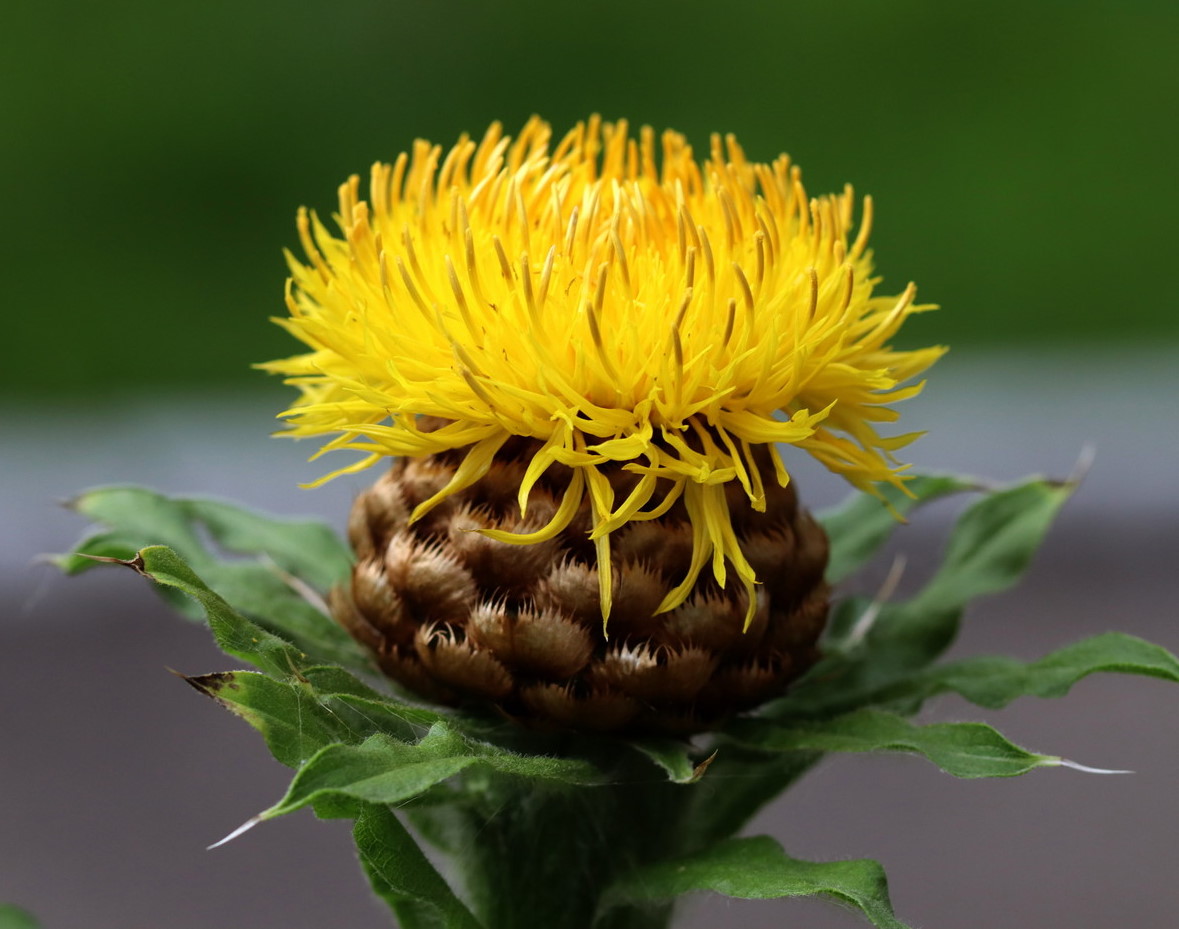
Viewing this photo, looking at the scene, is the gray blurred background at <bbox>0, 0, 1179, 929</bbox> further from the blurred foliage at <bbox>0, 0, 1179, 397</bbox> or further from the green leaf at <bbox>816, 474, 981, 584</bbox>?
the green leaf at <bbox>816, 474, 981, 584</bbox>

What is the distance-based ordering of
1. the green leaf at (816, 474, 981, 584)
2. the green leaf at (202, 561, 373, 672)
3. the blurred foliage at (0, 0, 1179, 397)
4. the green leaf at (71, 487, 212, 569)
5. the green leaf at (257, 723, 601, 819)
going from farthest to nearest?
the blurred foliage at (0, 0, 1179, 397) → the green leaf at (816, 474, 981, 584) → the green leaf at (71, 487, 212, 569) → the green leaf at (202, 561, 373, 672) → the green leaf at (257, 723, 601, 819)

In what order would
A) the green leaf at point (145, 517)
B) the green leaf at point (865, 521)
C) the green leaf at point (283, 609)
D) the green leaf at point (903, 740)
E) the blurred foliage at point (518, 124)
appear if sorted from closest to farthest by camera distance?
the green leaf at point (903, 740) < the green leaf at point (283, 609) < the green leaf at point (145, 517) < the green leaf at point (865, 521) < the blurred foliage at point (518, 124)

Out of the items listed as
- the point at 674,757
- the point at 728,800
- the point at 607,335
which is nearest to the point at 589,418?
the point at 607,335

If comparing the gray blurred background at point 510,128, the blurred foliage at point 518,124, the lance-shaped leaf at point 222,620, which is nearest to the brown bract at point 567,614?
the lance-shaped leaf at point 222,620

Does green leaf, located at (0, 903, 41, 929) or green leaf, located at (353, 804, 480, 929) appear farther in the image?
green leaf, located at (0, 903, 41, 929)

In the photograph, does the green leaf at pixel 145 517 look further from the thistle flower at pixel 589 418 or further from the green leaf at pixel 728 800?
the green leaf at pixel 728 800

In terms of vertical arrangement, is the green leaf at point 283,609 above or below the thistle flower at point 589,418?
below

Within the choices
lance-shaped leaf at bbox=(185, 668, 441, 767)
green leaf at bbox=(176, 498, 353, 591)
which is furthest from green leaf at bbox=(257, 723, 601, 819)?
green leaf at bbox=(176, 498, 353, 591)

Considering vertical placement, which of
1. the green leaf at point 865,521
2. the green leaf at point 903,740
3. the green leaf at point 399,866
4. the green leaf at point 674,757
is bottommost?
the green leaf at point 399,866
